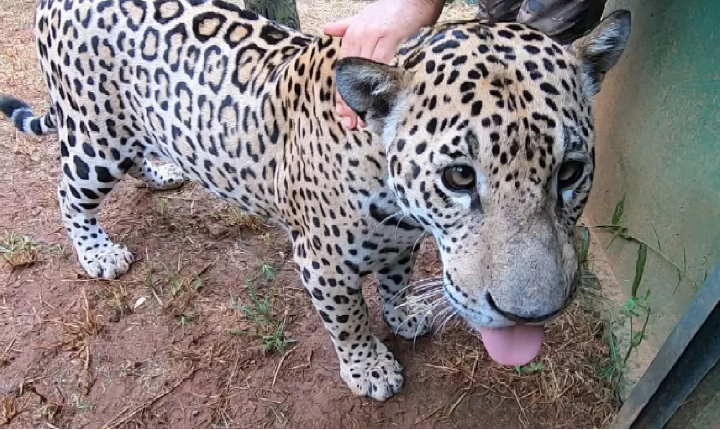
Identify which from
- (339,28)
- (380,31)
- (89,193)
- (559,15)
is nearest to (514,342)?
(380,31)

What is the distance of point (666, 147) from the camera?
3.29 m

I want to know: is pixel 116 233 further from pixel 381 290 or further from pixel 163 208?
pixel 381 290

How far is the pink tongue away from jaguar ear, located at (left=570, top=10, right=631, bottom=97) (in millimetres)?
766

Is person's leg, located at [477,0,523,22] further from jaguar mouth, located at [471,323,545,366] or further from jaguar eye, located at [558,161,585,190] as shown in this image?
jaguar mouth, located at [471,323,545,366]

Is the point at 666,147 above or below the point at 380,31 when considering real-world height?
below

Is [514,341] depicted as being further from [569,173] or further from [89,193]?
[89,193]

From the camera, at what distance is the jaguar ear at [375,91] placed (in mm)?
1944

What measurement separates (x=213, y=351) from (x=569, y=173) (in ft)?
7.39

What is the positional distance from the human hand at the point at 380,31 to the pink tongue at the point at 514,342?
2.70ft

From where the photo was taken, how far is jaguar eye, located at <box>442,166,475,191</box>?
191cm

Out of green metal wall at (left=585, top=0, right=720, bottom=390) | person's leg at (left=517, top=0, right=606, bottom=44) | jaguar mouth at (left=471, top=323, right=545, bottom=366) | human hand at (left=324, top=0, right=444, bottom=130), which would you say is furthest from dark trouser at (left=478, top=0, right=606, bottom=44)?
jaguar mouth at (left=471, top=323, right=545, bottom=366)

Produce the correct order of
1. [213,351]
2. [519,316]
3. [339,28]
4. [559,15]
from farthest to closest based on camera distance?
1. [213,351]
2. [559,15]
3. [339,28]
4. [519,316]

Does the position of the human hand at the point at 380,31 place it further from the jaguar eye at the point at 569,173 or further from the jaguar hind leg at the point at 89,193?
the jaguar hind leg at the point at 89,193

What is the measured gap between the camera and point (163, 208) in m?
4.41
